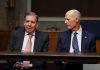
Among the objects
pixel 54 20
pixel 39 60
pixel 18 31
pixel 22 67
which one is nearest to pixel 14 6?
pixel 54 20

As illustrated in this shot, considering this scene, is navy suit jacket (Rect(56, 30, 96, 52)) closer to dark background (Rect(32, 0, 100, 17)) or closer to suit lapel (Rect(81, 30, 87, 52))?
suit lapel (Rect(81, 30, 87, 52))

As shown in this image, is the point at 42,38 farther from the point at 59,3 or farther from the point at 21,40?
the point at 59,3

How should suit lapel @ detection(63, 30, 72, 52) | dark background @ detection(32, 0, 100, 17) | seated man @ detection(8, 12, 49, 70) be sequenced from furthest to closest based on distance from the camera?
dark background @ detection(32, 0, 100, 17)
seated man @ detection(8, 12, 49, 70)
suit lapel @ detection(63, 30, 72, 52)

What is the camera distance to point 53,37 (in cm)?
754

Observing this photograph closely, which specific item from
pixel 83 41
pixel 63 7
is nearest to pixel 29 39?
pixel 83 41

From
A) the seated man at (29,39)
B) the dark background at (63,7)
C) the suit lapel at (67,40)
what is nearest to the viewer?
the suit lapel at (67,40)

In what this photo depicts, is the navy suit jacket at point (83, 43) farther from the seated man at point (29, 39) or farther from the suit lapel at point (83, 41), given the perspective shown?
the seated man at point (29, 39)

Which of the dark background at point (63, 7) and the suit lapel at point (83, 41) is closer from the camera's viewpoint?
the suit lapel at point (83, 41)

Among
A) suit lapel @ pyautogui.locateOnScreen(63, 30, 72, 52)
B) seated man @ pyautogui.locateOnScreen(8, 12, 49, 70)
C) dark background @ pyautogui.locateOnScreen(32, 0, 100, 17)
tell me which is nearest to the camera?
suit lapel @ pyautogui.locateOnScreen(63, 30, 72, 52)

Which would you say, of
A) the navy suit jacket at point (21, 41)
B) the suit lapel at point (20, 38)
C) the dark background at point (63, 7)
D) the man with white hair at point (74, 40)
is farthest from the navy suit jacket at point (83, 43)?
the dark background at point (63, 7)

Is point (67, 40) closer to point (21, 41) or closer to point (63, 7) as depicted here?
point (21, 41)

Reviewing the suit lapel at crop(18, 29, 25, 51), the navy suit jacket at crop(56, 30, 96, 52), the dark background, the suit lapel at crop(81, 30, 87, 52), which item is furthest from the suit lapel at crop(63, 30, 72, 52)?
the dark background

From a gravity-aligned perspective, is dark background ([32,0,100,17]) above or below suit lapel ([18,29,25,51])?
above

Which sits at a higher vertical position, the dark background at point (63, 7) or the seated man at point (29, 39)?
the dark background at point (63, 7)
